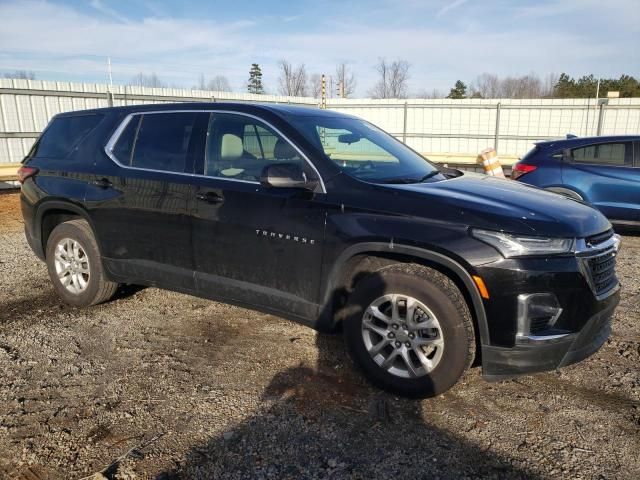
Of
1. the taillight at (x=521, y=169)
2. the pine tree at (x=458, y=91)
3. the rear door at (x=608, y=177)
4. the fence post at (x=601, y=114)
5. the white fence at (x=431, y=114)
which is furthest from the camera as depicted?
the pine tree at (x=458, y=91)

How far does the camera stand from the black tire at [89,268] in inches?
179

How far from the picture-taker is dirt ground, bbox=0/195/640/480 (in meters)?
2.56

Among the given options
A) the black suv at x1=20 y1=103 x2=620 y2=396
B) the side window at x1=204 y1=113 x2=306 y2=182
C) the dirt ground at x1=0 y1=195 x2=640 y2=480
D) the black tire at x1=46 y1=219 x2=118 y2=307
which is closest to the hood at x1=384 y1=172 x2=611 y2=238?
the black suv at x1=20 y1=103 x2=620 y2=396

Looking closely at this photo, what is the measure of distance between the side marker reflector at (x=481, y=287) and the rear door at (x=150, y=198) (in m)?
2.19

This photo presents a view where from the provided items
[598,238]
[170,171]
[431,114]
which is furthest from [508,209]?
[431,114]

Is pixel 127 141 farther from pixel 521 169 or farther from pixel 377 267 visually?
pixel 521 169

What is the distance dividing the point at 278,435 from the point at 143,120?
116 inches

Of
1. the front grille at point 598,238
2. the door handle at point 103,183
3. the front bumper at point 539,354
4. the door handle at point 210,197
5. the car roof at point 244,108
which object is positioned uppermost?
the car roof at point 244,108

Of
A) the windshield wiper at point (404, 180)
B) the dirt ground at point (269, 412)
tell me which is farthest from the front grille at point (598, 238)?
the windshield wiper at point (404, 180)

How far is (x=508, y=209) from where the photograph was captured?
2951 millimetres

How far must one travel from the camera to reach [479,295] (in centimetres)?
286

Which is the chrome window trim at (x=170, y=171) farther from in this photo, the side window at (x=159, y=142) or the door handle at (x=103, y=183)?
the door handle at (x=103, y=183)

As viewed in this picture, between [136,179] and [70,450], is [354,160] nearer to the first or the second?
[136,179]

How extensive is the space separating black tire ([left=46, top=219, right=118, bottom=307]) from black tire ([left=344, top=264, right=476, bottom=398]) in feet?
8.43
